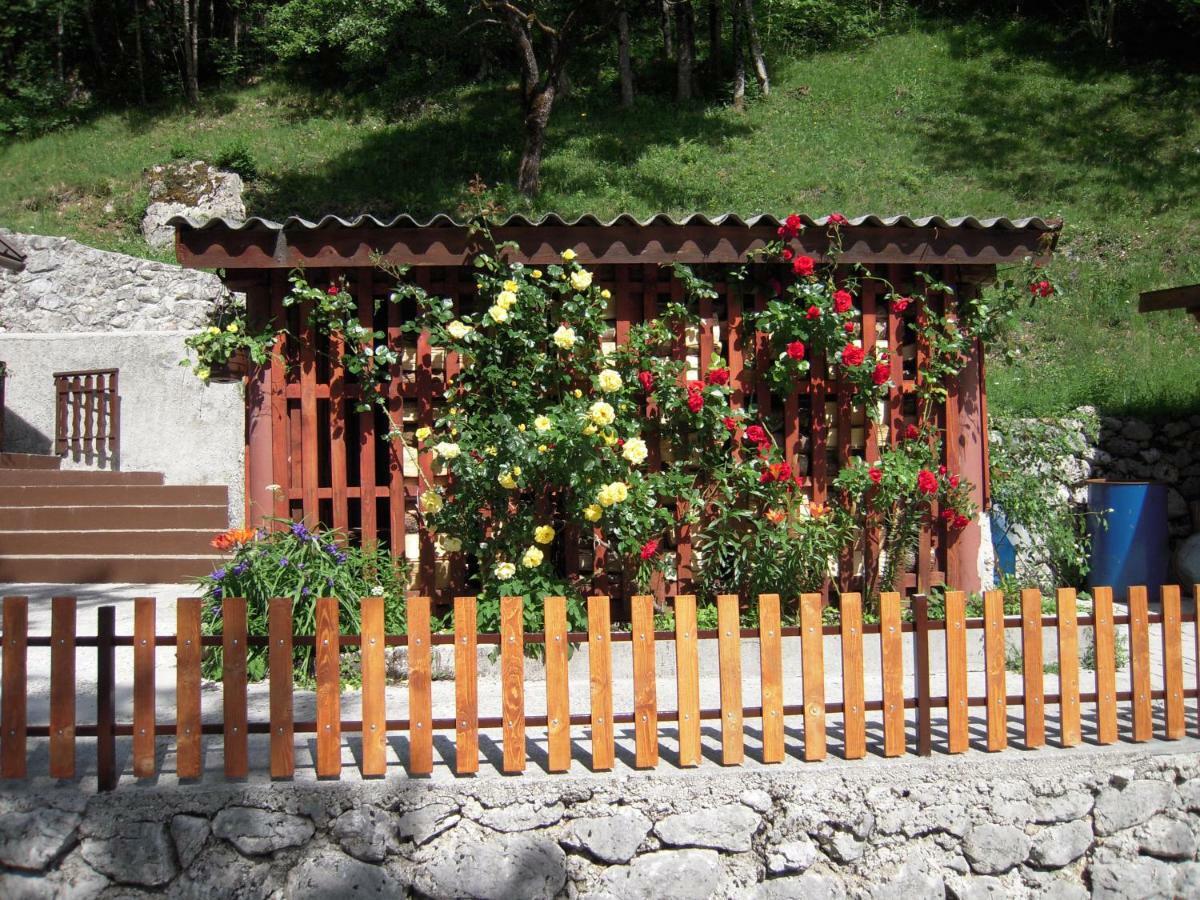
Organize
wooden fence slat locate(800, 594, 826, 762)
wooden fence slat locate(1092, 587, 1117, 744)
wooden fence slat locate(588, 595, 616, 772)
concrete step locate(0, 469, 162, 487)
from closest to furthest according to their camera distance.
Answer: wooden fence slat locate(588, 595, 616, 772)
wooden fence slat locate(800, 594, 826, 762)
wooden fence slat locate(1092, 587, 1117, 744)
concrete step locate(0, 469, 162, 487)

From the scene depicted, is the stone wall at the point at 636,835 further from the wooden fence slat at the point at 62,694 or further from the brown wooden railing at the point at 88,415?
the brown wooden railing at the point at 88,415

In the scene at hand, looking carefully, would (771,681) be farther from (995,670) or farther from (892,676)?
(995,670)

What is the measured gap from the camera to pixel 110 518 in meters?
8.38

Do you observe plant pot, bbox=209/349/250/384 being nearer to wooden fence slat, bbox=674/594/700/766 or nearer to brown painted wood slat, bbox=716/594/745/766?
wooden fence slat, bbox=674/594/700/766

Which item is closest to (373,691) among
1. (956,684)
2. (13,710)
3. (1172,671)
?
(13,710)

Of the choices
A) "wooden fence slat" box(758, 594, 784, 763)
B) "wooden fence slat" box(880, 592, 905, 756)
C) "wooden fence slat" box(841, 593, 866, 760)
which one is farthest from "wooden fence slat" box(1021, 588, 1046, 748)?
"wooden fence slat" box(758, 594, 784, 763)

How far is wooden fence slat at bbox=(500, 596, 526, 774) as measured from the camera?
11.4ft

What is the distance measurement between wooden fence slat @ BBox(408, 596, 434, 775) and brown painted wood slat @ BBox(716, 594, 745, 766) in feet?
2.74

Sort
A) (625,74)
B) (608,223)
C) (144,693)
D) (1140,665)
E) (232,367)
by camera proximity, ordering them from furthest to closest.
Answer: (625,74) < (232,367) < (608,223) < (1140,665) < (144,693)

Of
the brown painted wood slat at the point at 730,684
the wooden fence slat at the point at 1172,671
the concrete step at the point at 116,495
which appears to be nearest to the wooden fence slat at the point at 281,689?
the brown painted wood slat at the point at 730,684

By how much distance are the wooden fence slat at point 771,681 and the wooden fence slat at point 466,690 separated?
110cm

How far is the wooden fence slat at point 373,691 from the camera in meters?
3.44

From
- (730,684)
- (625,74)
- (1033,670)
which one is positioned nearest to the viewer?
(730,684)

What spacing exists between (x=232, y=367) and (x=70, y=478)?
5.07m
